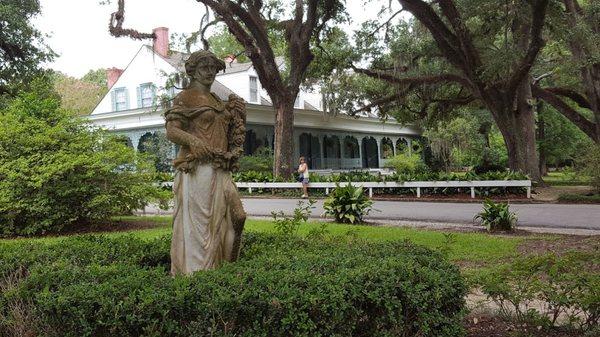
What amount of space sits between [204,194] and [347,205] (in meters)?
9.30

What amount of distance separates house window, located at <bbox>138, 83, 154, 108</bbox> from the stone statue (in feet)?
97.2

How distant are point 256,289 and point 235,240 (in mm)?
1507

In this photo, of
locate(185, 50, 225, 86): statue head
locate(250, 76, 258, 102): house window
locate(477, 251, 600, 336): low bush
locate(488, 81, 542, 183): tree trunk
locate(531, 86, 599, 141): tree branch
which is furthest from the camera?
locate(250, 76, 258, 102): house window

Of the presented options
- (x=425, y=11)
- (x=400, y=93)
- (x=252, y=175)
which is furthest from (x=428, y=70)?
(x=252, y=175)

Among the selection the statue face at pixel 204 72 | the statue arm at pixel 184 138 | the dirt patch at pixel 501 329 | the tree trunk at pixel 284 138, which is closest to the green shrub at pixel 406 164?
the tree trunk at pixel 284 138

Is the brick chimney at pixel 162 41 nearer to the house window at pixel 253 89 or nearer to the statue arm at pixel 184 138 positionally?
the house window at pixel 253 89

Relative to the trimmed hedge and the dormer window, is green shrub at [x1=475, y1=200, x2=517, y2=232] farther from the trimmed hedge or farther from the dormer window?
the dormer window

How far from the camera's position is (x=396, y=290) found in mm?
4152

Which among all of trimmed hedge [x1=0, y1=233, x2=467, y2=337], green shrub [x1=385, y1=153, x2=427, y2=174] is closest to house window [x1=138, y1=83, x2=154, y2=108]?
green shrub [x1=385, y1=153, x2=427, y2=174]

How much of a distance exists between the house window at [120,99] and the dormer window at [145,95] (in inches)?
45.0

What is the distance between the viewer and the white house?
33094mm

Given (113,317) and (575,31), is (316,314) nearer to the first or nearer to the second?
(113,317)

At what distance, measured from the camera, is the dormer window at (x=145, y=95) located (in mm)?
33562

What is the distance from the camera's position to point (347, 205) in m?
14.1
